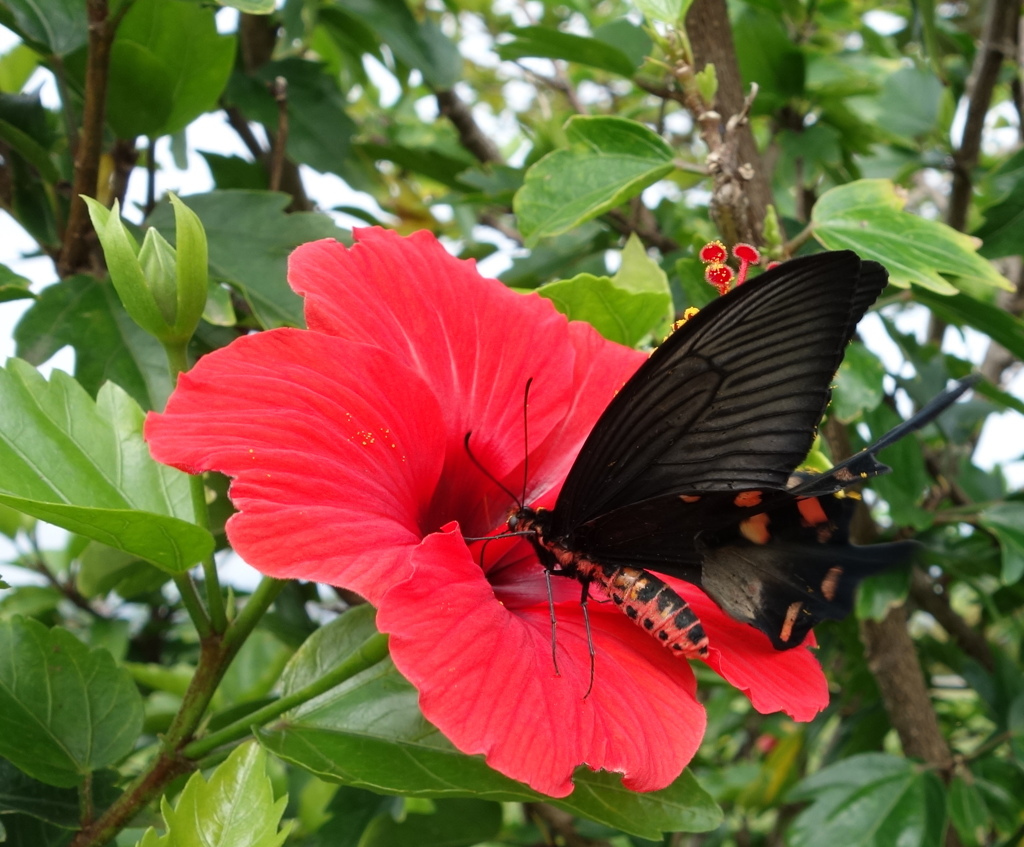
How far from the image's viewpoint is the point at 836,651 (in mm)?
2086

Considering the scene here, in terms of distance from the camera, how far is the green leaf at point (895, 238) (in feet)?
3.50

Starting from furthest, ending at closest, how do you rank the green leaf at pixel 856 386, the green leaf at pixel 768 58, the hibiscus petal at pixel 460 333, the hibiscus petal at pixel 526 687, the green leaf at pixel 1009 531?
the green leaf at pixel 768 58
the green leaf at pixel 1009 531
the green leaf at pixel 856 386
the hibiscus petal at pixel 460 333
the hibiscus petal at pixel 526 687

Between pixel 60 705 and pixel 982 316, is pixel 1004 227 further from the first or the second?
pixel 60 705

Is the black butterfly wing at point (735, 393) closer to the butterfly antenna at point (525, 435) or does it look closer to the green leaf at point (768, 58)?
the butterfly antenna at point (525, 435)

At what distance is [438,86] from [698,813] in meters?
1.38

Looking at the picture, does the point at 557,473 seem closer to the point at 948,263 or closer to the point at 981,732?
the point at 948,263

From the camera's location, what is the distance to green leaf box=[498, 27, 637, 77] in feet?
5.13

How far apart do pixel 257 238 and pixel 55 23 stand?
353 millimetres

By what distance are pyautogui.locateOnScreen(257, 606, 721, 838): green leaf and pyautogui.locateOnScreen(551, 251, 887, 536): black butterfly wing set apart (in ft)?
0.79

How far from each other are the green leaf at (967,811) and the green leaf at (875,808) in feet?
0.12

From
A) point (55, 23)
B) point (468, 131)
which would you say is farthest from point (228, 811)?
point (468, 131)

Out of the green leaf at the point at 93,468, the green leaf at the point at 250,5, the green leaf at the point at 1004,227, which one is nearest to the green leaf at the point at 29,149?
the green leaf at the point at 250,5

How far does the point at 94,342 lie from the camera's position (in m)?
1.20

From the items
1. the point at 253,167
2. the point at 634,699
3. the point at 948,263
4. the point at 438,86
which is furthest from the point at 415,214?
the point at 634,699
